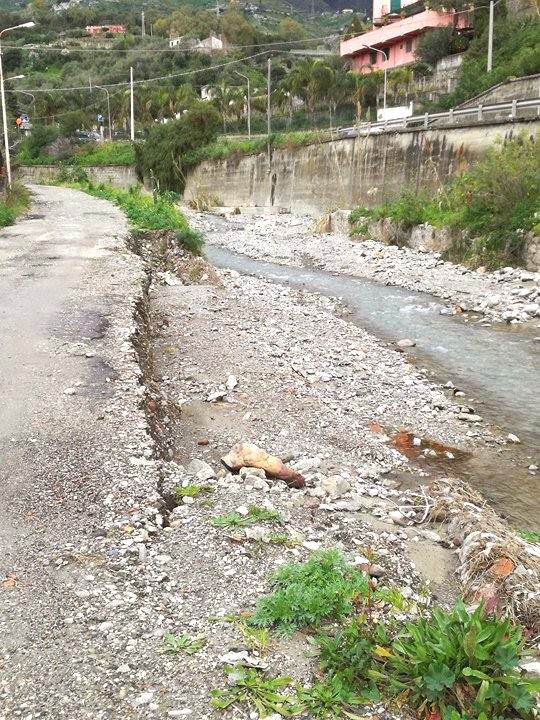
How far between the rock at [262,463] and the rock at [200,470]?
0.25 metres

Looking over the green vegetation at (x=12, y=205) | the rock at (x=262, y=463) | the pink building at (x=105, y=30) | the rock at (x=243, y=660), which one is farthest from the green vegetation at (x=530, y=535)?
the pink building at (x=105, y=30)

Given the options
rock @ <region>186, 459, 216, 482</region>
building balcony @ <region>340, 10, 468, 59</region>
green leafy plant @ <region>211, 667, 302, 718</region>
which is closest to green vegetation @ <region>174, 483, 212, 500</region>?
rock @ <region>186, 459, 216, 482</region>

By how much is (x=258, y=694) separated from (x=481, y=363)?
1019 cm

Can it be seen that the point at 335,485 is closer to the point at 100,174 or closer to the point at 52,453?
the point at 52,453

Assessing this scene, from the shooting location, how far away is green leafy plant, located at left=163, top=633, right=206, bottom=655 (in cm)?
371

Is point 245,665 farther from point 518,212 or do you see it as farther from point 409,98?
point 409,98

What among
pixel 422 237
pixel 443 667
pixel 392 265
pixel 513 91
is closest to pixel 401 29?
pixel 513 91

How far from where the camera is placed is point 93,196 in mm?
35906

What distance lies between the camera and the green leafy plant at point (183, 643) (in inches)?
146

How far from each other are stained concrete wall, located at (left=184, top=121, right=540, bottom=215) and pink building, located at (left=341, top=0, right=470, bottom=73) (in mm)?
13787

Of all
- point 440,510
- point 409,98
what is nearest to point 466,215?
point 440,510

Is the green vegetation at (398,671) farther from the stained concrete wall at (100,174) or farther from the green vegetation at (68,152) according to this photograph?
the green vegetation at (68,152)

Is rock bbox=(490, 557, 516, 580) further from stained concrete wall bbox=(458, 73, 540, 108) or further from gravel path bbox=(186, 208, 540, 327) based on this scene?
stained concrete wall bbox=(458, 73, 540, 108)

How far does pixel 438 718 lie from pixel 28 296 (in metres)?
10.6
